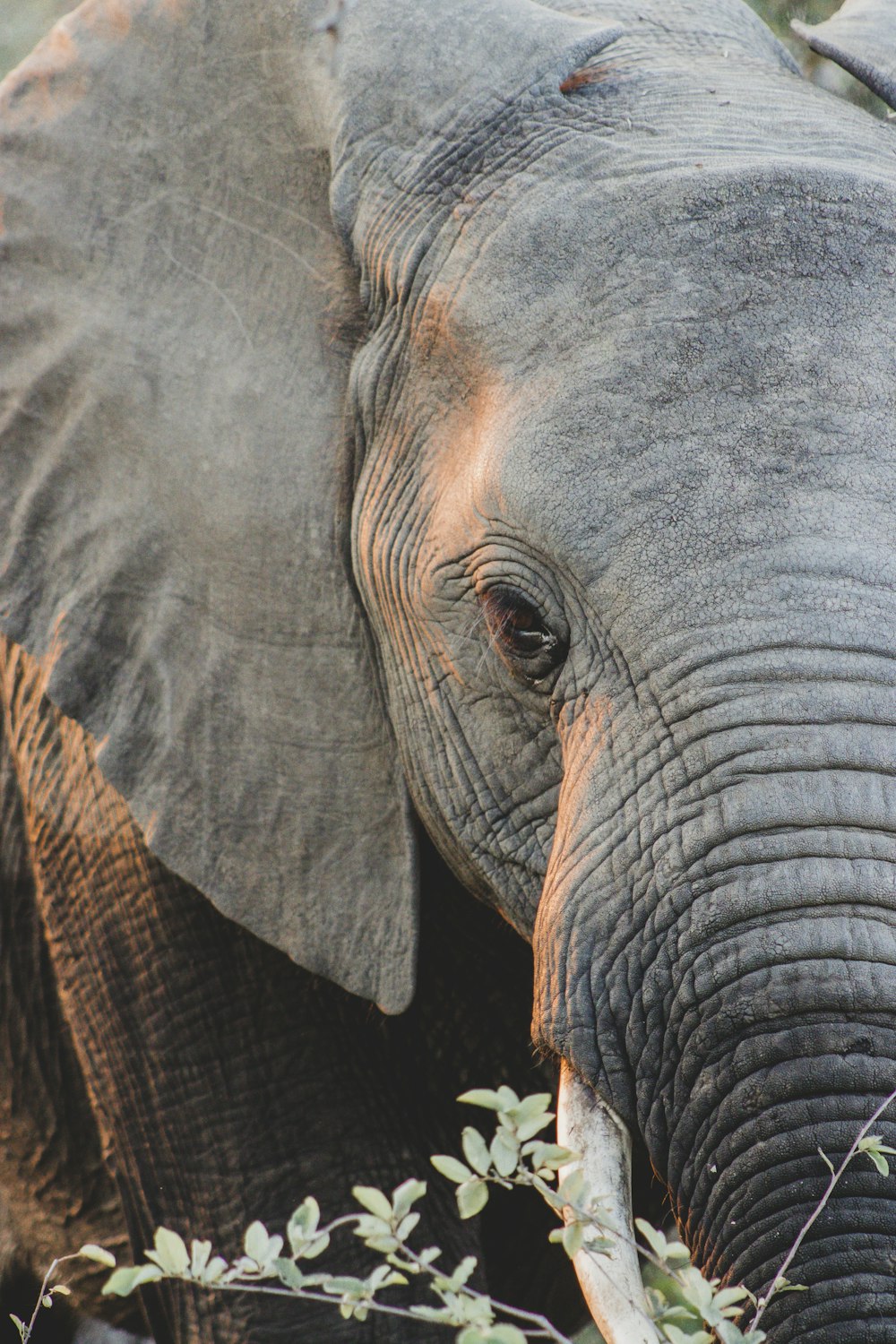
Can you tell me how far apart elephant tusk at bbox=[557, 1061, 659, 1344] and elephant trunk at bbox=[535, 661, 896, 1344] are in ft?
0.12

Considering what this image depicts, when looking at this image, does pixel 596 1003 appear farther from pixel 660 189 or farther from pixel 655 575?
pixel 660 189

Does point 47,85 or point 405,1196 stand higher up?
point 47,85

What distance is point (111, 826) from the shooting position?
3285 mm

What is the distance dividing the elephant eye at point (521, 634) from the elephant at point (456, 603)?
1 centimetres

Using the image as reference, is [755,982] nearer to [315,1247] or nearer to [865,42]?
[315,1247]

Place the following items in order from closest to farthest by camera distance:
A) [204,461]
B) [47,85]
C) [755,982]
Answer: [755,982] → [204,461] → [47,85]

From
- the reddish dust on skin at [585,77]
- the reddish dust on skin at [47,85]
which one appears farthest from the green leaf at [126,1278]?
the reddish dust on skin at [47,85]

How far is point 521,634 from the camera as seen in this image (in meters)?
2.43

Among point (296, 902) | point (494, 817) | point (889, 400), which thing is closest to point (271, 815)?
point (296, 902)

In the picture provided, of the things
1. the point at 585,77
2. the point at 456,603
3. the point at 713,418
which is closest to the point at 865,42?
the point at 585,77

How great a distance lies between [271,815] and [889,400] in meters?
1.24

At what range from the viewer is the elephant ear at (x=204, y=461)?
2.79 m

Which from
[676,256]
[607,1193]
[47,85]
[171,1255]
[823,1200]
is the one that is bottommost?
[607,1193]

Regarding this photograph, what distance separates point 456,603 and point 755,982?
2.58ft
